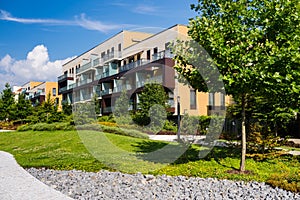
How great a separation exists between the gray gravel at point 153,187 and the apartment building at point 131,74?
1233cm

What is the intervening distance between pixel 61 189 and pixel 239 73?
196 inches

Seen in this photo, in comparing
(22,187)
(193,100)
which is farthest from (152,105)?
(22,187)

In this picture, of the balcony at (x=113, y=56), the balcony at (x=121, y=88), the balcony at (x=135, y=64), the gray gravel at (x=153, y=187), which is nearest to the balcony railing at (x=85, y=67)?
the balcony at (x=113, y=56)

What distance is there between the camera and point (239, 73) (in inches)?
321

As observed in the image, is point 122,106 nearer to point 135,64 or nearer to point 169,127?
point 135,64

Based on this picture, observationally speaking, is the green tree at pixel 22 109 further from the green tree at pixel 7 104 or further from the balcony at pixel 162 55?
the balcony at pixel 162 55

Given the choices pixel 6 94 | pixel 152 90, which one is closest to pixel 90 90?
pixel 6 94

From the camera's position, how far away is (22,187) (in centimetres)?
817

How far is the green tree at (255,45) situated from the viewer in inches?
310

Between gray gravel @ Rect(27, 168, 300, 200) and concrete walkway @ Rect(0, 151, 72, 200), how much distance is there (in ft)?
0.85

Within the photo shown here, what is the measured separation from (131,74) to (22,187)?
28.7 m

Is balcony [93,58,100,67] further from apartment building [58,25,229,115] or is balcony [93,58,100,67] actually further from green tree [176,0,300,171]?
green tree [176,0,300,171]

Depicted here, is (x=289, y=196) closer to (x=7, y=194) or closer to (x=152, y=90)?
(x=7, y=194)

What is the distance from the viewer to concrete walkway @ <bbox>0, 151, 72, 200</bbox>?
7157mm
